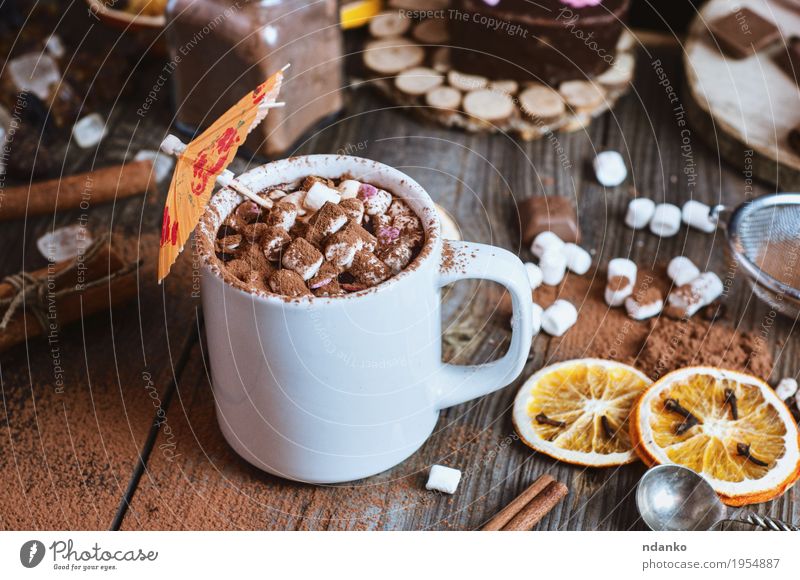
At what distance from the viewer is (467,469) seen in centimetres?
74

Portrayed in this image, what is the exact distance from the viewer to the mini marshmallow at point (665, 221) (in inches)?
37.3

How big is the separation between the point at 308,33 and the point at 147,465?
496mm

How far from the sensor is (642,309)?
0.85m

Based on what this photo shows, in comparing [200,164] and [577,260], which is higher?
[200,164]

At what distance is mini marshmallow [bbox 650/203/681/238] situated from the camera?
3.11 ft

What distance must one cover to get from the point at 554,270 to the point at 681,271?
127 mm

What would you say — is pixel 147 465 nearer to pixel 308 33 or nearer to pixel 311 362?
pixel 311 362

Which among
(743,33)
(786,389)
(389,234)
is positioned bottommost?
(786,389)

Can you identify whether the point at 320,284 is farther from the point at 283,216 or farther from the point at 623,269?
the point at 623,269

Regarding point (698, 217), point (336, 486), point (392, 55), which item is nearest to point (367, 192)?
point (336, 486)

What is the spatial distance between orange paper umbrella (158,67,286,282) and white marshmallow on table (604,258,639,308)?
1.32 feet

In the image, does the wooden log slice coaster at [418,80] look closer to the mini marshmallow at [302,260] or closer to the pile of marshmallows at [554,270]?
the pile of marshmallows at [554,270]

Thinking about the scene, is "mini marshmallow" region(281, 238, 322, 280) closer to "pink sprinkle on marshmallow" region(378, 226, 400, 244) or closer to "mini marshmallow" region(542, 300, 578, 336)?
"pink sprinkle on marshmallow" region(378, 226, 400, 244)

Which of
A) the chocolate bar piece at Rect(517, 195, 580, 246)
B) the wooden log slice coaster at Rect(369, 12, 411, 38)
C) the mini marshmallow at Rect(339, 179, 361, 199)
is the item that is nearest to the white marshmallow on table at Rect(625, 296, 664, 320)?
the chocolate bar piece at Rect(517, 195, 580, 246)
